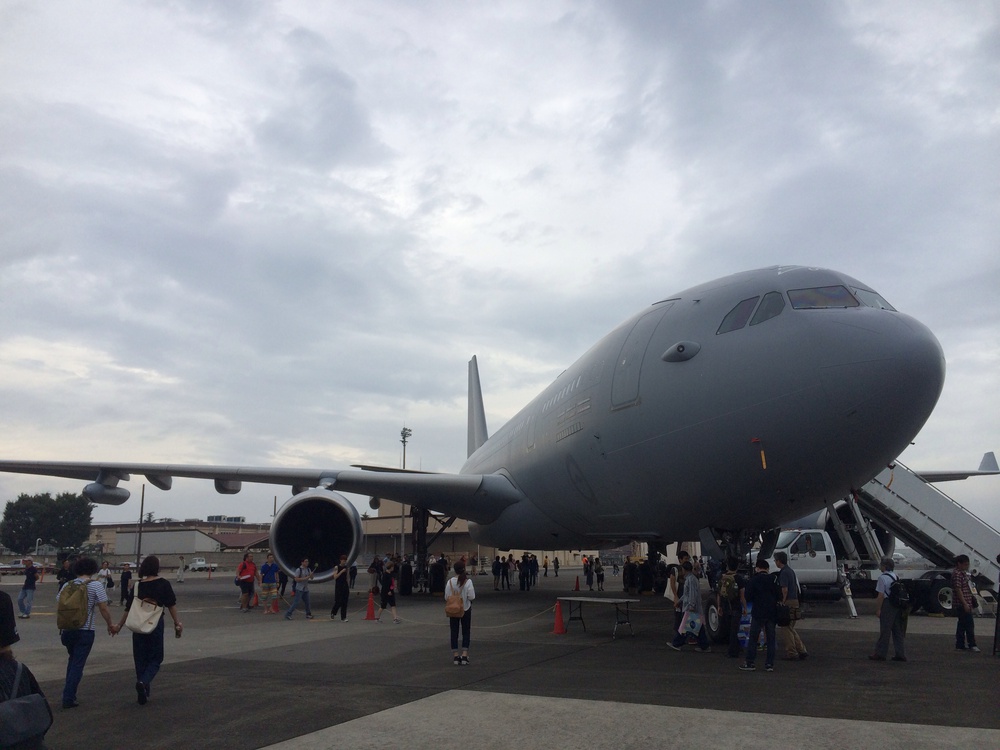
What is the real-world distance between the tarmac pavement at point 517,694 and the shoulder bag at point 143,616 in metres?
0.69

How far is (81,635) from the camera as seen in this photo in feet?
22.1

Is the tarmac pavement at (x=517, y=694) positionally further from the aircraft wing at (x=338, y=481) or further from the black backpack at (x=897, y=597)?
the aircraft wing at (x=338, y=481)

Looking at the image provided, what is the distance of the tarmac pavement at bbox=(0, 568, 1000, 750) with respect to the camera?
5.29 metres

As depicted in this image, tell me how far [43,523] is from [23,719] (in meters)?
102

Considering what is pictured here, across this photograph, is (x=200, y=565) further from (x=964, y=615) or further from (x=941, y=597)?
(x=964, y=615)

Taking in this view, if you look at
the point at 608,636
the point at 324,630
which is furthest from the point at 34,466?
the point at 608,636

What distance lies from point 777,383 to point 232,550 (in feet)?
234

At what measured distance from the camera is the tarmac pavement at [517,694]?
5.29 m

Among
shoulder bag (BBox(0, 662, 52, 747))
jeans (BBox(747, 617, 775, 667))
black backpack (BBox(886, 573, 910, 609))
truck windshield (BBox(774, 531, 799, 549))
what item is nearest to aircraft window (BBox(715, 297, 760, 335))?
jeans (BBox(747, 617, 775, 667))

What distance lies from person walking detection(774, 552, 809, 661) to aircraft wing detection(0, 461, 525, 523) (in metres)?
7.82

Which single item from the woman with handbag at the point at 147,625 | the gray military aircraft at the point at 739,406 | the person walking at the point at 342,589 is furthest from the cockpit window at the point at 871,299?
the person walking at the point at 342,589

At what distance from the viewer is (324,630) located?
12.7 meters

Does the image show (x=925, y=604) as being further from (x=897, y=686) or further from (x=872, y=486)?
(x=897, y=686)

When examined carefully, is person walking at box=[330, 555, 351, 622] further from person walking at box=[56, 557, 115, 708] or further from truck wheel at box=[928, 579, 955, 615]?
truck wheel at box=[928, 579, 955, 615]
